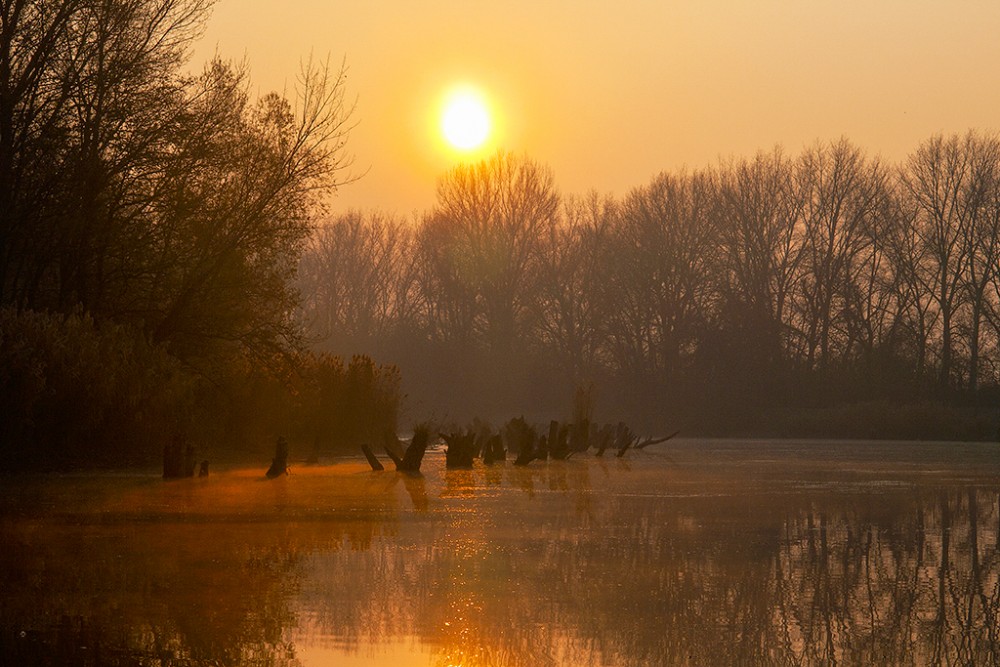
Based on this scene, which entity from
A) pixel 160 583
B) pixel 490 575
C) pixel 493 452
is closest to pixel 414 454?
pixel 493 452

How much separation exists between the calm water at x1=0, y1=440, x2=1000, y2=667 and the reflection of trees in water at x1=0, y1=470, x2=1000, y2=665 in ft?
0.10

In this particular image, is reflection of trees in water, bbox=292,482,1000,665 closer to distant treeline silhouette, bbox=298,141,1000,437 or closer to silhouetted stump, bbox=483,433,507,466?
silhouetted stump, bbox=483,433,507,466

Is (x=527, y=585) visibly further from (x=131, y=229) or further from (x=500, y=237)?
(x=500, y=237)

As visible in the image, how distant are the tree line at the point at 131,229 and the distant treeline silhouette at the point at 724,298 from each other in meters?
31.5

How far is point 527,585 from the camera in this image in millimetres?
10523

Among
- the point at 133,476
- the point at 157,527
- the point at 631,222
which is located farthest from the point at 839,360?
the point at 157,527

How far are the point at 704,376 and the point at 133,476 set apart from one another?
1565 inches

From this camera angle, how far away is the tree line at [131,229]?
20.8m

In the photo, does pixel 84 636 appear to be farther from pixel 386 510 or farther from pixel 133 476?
pixel 133 476

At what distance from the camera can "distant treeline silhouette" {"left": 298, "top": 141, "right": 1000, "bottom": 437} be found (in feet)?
190

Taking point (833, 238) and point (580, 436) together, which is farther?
point (833, 238)

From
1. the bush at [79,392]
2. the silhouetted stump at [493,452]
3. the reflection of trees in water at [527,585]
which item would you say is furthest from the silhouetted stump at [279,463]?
the silhouetted stump at [493,452]

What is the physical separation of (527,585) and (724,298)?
171 feet

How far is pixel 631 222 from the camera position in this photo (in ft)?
207
